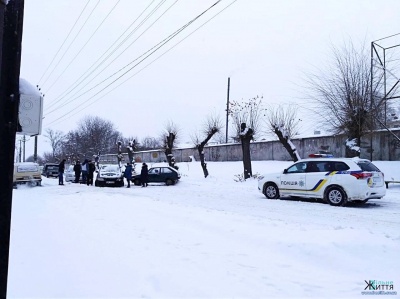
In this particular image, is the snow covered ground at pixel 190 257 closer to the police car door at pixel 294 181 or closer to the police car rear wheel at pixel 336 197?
the police car rear wheel at pixel 336 197

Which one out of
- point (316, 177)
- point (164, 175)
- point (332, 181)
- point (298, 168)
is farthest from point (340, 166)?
point (164, 175)

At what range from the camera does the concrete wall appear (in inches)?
917

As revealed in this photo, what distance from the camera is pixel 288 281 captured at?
415 cm

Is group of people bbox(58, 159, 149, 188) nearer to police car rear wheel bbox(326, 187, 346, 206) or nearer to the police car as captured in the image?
the police car

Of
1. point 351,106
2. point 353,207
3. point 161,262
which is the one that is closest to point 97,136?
point 351,106

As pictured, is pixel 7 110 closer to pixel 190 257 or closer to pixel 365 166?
pixel 190 257

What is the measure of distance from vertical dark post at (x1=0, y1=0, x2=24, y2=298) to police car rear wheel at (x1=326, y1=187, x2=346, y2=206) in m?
11.1

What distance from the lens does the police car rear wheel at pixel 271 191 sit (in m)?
13.6

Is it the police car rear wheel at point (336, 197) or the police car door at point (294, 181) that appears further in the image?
the police car door at point (294, 181)

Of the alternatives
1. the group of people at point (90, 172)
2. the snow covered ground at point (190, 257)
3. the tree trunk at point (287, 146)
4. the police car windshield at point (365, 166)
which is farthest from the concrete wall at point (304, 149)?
the snow covered ground at point (190, 257)

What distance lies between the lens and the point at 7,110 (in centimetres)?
233

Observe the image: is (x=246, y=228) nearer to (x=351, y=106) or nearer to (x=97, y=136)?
(x=351, y=106)

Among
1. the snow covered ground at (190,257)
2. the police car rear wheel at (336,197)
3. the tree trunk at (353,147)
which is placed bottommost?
the snow covered ground at (190,257)

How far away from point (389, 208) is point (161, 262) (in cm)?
930
